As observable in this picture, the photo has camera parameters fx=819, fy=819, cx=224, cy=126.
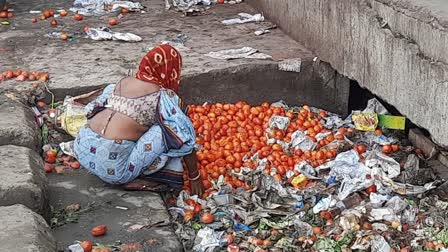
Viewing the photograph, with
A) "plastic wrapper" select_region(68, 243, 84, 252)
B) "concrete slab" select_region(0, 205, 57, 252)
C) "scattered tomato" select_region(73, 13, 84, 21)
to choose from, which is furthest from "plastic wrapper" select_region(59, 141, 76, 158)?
"scattered tomato" select_region(73, 13, 84, 21)

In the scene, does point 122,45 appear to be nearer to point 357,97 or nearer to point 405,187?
point 357,97

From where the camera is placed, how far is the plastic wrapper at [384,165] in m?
5.49

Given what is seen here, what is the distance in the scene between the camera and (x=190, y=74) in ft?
21.6

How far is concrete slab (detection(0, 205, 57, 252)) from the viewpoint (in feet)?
12.3

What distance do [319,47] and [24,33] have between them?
118 inches

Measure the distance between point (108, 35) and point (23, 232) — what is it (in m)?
4.00

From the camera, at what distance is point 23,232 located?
12.7ft

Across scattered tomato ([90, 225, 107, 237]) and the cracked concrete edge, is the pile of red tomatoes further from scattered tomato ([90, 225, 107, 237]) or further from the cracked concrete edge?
the cracked concrete edge

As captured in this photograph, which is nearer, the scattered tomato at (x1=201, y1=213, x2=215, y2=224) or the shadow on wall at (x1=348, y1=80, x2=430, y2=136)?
the scattered tomato at (x1=201, y1=213, x2=215, y2=224)

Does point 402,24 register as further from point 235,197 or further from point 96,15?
point 96,15

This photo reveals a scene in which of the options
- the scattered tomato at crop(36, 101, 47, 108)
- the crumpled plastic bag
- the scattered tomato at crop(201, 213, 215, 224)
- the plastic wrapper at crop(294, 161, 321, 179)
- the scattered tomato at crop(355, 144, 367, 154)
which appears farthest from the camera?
the crumpled plastic bag

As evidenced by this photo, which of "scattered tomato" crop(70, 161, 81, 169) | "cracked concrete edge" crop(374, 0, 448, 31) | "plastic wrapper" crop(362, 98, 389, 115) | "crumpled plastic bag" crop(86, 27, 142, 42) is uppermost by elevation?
→ "cracked concrete edge" crop(374, 0, 448, 31)

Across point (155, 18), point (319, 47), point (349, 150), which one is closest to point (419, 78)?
point (349, 150)

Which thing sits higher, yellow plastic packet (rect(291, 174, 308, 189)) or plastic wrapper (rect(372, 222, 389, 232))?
plastic wrapper (rect(372, 222, 389, 232))
